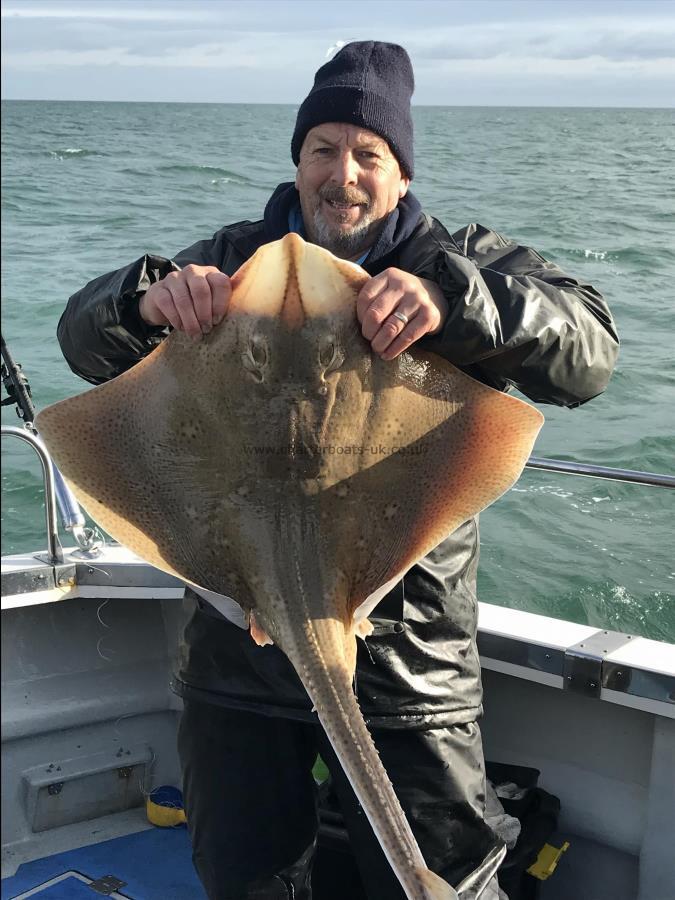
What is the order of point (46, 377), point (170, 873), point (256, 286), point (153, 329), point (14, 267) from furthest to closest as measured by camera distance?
point (14, 267) < point (46, 377) < point (170, 873) < point (153, 329) < point (256, 286)

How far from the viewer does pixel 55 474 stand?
3.55 metres

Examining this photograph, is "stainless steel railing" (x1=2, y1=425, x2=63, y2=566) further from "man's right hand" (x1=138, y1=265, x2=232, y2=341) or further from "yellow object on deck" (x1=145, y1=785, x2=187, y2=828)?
"man's right hand" (x1=138, y1=265, x2=232, y2=341)

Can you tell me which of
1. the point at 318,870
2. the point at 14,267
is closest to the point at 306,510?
the point at 318,870

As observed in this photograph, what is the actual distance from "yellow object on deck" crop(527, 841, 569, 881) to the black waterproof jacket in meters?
0.97

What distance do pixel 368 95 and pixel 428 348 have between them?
893mm

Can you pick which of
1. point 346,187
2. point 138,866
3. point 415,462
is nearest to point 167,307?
point 415,462

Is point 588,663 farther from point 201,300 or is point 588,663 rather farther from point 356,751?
point 201,300

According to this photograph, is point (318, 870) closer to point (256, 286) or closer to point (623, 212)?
point (256, 286)

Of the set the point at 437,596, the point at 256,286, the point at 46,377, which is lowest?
the point at 46,377

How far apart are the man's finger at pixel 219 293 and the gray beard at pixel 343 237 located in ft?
2.07

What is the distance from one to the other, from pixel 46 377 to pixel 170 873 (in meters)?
9.21

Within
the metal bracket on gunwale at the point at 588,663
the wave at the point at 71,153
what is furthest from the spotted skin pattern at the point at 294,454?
the wave at the point at 71,153

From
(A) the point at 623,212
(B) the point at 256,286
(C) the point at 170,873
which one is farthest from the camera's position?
(A) the point at 623,212

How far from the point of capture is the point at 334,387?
186 cm
